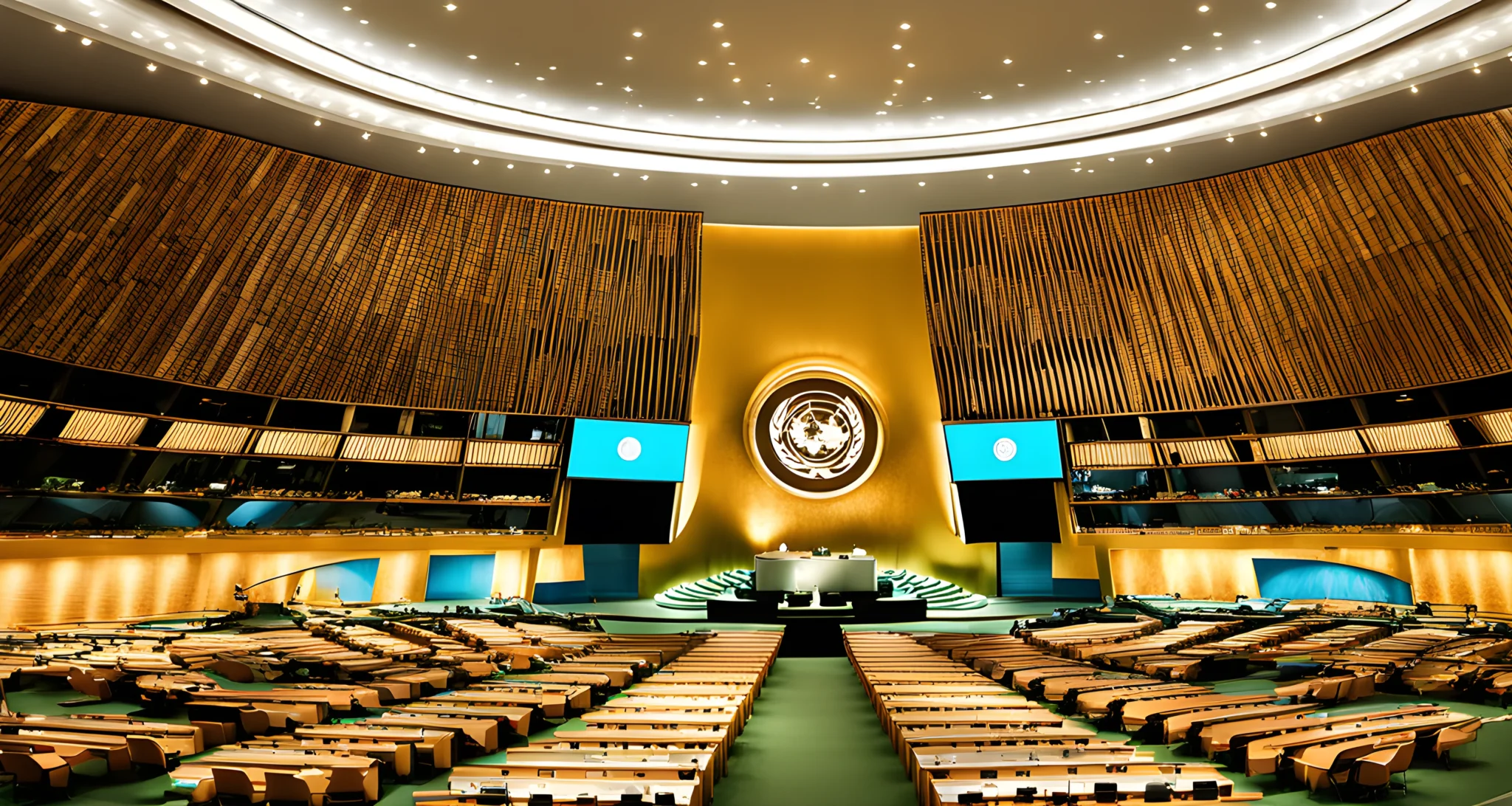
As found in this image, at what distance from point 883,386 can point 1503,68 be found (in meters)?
10.1

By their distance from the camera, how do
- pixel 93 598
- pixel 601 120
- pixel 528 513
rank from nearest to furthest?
1. pixel 93 598
2. pixel 601 120
3. pixel 528 513

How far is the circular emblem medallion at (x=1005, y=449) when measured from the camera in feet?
51.7

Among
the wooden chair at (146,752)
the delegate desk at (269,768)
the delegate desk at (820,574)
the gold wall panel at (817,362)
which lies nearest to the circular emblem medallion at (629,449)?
the gold wall panel at (817,362)

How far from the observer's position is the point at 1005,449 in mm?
15836

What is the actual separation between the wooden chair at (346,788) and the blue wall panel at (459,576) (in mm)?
11353

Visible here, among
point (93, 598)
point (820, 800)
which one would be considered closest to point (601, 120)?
point (93, 598)

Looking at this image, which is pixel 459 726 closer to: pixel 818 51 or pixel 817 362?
pixel 818 51

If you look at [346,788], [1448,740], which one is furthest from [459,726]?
[1448,740]

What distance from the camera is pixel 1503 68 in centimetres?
1044

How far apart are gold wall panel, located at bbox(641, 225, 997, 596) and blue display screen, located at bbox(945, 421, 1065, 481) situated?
0.80 metres

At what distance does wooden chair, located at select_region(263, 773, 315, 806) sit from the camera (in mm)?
3766

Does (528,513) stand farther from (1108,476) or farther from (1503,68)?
(1503,68)

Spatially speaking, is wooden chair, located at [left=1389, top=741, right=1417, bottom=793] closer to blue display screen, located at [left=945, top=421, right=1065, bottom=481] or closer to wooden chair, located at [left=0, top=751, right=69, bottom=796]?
wooden chair, located at [left=0, top=751, right=69, bottom=796]

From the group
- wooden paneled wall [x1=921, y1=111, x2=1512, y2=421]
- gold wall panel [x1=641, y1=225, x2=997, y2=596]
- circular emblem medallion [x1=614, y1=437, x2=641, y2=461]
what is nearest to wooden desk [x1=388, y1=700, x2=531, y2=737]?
circular emblem medallion [x1=614, y1=437, x2=641, y2=461]
